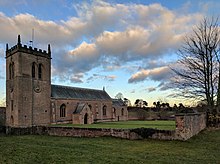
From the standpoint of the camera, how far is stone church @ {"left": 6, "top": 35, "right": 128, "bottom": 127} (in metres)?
29.5

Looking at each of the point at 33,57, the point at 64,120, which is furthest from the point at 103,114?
the point at 33,57

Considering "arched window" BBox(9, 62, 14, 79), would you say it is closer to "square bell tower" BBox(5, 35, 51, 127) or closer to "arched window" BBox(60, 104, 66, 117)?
"square bell tower" BBox(5, 35, 51, 127)

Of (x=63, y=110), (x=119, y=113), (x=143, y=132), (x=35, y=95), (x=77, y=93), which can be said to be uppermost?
(x=77, y=93)

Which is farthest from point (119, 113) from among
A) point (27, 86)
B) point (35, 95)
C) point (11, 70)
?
point (11, 70)

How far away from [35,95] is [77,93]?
35.9 ft

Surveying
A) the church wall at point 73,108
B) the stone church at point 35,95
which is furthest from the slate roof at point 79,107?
the church wall at point 73,108

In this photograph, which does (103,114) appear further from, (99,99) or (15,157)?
(15,157)

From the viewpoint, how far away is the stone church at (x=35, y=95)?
29.5 metres

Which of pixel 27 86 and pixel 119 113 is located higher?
pixel 27 86

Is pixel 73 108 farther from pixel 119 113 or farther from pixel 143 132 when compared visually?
pixel 143 132

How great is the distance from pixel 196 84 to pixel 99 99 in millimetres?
22882

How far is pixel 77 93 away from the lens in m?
41.1

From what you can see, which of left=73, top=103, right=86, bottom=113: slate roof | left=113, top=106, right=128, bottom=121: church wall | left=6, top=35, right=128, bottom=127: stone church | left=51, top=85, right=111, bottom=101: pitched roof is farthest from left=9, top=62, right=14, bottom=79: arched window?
left=113, top=106, right=128, bottom=121: church wall

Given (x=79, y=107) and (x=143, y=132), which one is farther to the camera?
(x=79, y=107)
